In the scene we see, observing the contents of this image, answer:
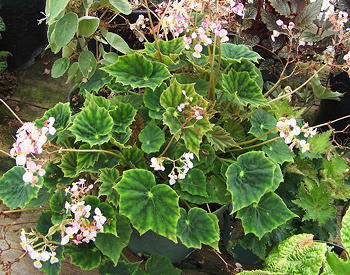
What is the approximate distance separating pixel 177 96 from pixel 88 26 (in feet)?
1.68

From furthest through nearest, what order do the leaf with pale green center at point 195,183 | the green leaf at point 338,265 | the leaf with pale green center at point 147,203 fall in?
the leaf with pale green center at point 195,183
the leaf with pale green center at point 147,203
the green leaf at point 338,265

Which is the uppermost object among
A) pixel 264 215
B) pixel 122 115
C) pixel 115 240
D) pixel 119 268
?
pixel 122 115

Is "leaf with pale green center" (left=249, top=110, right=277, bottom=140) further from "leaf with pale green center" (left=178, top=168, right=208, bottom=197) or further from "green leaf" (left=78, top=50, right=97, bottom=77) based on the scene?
"green leaf" (left=78, top=50, right=97, bottom=77)

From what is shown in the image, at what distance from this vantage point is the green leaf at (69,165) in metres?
1.14

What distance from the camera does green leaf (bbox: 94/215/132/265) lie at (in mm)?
1095

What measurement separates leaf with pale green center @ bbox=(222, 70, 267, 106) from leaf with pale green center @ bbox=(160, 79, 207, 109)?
10 cm

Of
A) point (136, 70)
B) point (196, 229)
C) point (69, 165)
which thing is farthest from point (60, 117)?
point (196, 229)

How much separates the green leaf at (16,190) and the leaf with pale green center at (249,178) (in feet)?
1.47

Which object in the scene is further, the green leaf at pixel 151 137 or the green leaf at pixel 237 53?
the green leaf at pixel 237 53

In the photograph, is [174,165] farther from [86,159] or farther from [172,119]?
[86,159]

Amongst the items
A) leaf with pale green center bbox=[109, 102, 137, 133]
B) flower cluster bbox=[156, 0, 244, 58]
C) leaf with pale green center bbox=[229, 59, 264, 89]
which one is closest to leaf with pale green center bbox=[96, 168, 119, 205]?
leaf with pale green center bbox=[109, 102, 137, 133]

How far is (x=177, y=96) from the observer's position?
112 cm

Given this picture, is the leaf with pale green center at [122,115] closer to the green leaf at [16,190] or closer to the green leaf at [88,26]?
the green leaf at [16,190]

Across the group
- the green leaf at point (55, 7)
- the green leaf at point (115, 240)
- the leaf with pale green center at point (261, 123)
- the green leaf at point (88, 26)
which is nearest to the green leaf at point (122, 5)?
the green leaf at point (88, 26)
